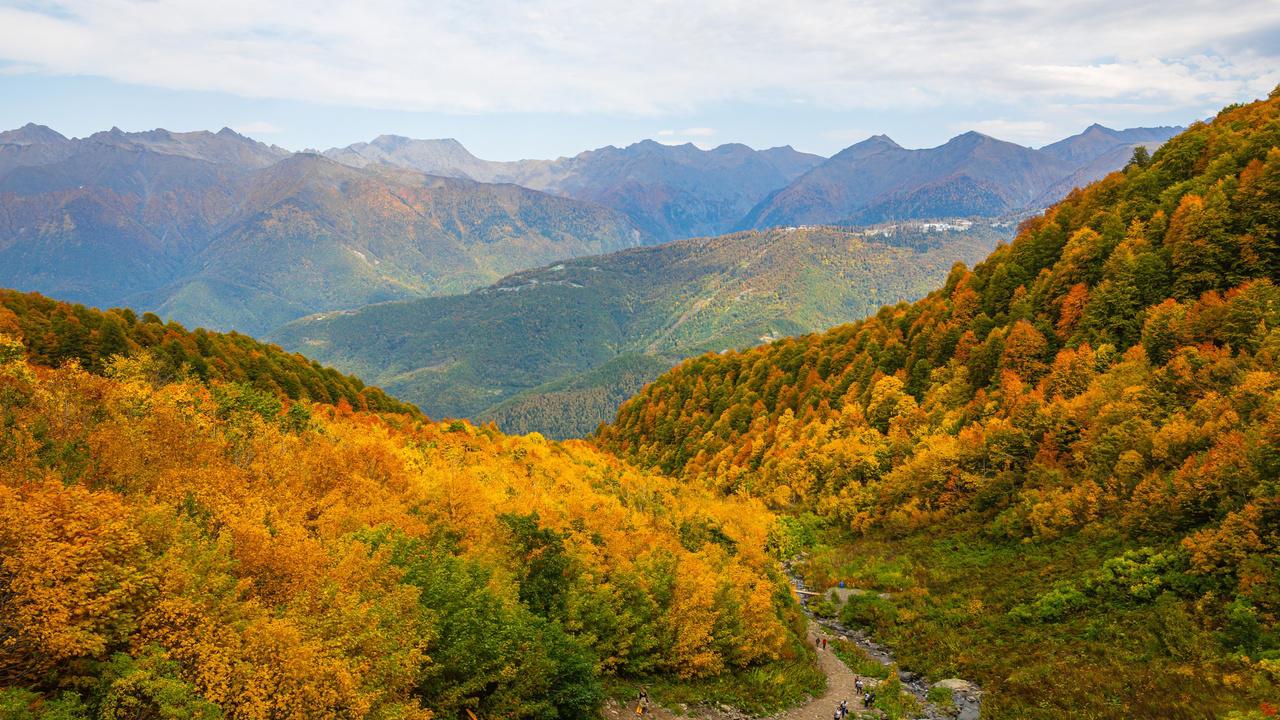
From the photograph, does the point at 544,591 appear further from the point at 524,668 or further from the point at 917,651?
the point at 917,651

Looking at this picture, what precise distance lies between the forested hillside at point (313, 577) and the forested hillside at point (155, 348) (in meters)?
27.9

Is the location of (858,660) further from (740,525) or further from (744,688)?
(740,525)

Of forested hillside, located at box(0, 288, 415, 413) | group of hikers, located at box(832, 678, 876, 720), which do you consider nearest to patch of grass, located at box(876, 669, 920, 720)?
group of hikers, located at box(832, 678, 876, 720)

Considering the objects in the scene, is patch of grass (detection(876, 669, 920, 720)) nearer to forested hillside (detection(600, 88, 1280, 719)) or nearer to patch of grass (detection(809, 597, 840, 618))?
forested hillside (detection(600, 88, 1280, 719))

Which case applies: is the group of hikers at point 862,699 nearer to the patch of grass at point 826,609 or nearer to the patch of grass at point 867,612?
the patch of grass at point 867,612

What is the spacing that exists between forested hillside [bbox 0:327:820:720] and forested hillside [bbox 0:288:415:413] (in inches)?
1097

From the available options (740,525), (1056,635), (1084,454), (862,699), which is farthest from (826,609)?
(1084,454)

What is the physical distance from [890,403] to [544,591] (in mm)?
76402

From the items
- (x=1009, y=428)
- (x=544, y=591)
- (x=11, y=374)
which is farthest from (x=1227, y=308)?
(x=11, y=374)

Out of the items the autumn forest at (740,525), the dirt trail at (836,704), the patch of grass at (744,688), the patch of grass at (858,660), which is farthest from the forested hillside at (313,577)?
the patch of grass at (858,660)

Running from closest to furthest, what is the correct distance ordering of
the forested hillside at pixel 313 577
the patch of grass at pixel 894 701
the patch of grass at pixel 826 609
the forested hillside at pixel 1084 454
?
the forested hillside at pixel 313 577 < the forested hillside at pixel 1084 454 < the patch of grass at pixel 894 701 < the patch of grass at pixel 826 609

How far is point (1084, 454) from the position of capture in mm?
68812

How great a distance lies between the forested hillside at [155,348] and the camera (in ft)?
314

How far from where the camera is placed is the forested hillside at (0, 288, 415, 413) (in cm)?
9556
